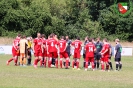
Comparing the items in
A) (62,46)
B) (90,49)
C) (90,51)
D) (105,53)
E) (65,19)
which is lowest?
(105,53)

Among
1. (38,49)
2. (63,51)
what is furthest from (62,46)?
(38,49)

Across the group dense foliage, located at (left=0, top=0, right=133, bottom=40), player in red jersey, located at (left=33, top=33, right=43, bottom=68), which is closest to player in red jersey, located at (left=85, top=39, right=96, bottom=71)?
player in red jersey, located at (left=33, top=33, right=43, bottom=68)

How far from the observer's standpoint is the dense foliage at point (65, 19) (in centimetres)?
7119

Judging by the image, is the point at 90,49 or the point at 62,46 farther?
the point at 62,46

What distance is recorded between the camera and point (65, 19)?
79312 mm

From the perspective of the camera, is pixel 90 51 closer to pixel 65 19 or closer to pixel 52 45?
pixel 52 45

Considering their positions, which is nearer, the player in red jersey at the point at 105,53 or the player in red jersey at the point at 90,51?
the player in red jersey at the point at 90,51

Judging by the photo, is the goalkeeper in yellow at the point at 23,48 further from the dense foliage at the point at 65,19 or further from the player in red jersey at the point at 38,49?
the dense foliage at the point at 65,19

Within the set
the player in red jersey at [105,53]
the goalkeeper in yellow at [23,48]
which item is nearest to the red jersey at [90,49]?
the player in red jersey at [105,53]

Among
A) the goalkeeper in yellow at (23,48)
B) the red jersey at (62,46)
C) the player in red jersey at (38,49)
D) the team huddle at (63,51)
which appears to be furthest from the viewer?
the goalkeeper in yellow at (23,48)

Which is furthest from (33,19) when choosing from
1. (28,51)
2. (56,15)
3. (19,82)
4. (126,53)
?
(19,82)

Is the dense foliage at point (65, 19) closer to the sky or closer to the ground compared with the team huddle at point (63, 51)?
closer to the sky

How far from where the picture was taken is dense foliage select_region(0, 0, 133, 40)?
71188 millimetres

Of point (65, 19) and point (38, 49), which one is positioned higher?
point (65, 19)
